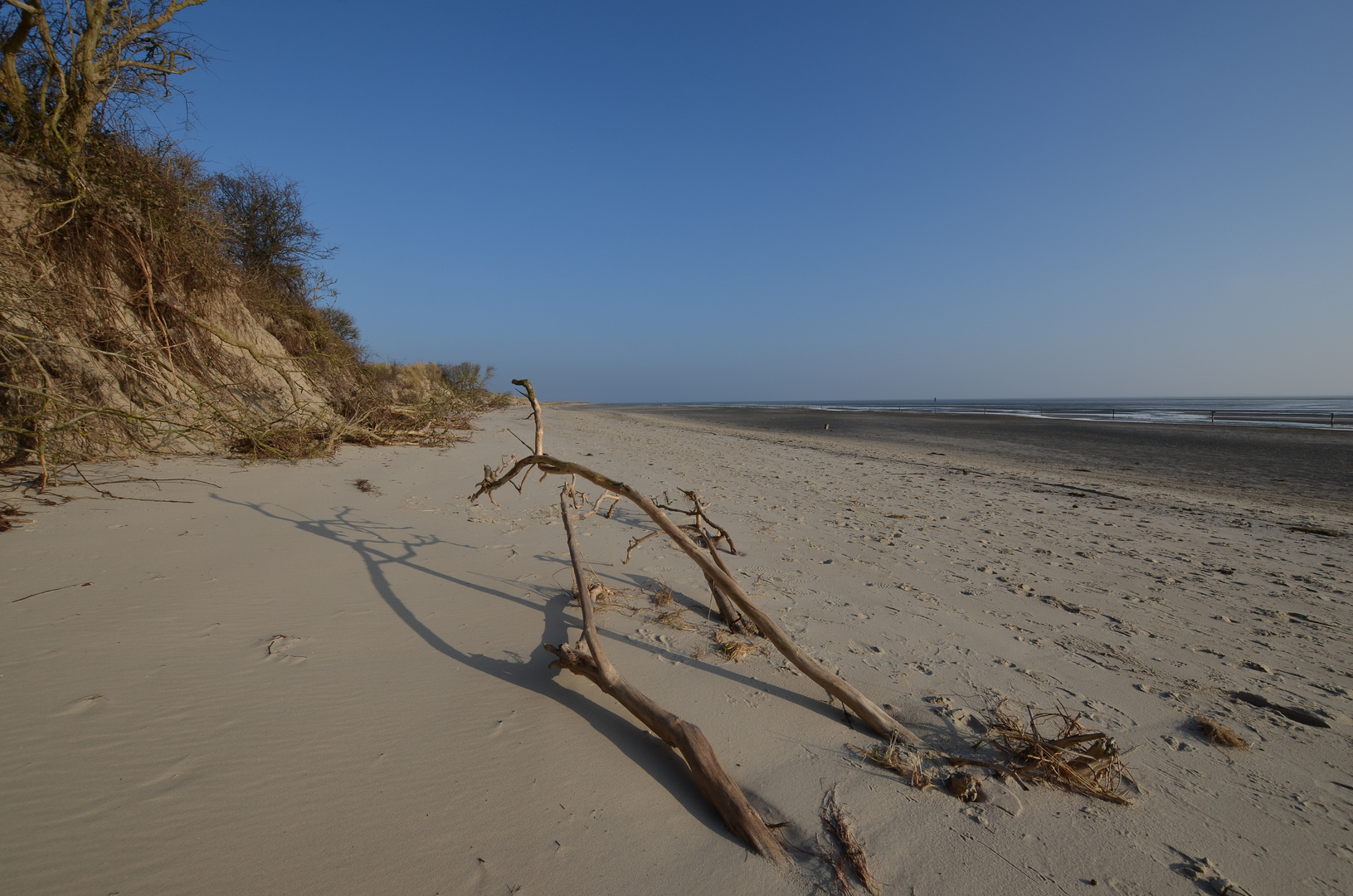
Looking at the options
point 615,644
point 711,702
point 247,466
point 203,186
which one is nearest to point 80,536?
point 247,466

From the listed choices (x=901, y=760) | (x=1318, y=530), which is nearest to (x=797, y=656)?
(x=901, y=760)

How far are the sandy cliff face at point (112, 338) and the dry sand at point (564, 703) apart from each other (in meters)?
0.66

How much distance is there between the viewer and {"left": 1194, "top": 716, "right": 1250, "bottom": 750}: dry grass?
6.38 ft

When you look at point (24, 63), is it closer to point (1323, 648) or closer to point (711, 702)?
point (711, 702)

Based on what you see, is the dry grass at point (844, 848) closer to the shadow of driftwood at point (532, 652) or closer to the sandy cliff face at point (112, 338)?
the shadow of driftwood at point (532, 652)

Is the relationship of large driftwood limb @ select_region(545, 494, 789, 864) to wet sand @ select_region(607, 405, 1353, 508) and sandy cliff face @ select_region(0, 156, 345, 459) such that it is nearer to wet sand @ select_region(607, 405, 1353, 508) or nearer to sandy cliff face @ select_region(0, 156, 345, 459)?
sandy cliff face @ select_region(0, 156, 345, 459)

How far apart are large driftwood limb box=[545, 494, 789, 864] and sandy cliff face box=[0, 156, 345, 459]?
12.0ft

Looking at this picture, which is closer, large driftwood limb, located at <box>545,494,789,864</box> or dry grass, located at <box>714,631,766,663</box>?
large driftwood limb, located at <box>545,494,789,864</box>

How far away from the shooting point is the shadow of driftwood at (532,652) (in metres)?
1.70

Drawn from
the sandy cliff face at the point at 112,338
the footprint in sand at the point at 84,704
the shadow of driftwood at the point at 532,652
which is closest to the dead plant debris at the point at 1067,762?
the shadow of driftwood at the point at 532,652

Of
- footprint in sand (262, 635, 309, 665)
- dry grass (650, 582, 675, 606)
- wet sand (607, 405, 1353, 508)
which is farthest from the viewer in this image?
wet sand (607, 405, 1353, 508)

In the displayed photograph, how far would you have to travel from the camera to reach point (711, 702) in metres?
2.08

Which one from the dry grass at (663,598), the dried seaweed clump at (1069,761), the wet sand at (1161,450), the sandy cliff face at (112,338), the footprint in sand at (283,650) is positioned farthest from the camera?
the wet sand at (1161,450)

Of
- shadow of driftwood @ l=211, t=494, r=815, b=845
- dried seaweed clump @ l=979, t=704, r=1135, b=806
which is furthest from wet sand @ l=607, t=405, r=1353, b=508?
shadow of driftwood @ l=211, t=494, r=815, b=845
